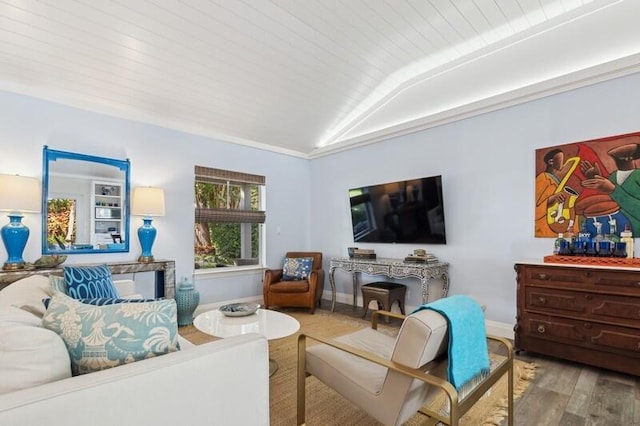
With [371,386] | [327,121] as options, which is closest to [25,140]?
[327,121]

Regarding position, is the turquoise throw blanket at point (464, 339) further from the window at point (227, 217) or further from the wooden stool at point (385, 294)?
the window at point (227, 217)

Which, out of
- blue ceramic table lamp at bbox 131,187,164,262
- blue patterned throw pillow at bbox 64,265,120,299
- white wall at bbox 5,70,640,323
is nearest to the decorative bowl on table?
blue patterned throw pillow at bbox 64,265,120,299

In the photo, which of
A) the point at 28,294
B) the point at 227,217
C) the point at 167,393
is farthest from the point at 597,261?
the point at 227,217

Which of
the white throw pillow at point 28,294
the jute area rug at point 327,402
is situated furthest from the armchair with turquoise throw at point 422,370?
the white throw pillow at point 28,294

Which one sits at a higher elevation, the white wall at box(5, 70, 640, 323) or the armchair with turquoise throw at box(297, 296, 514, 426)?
the white wall at box(5, 70, 640, 323)

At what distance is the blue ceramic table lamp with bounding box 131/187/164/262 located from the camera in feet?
12.8

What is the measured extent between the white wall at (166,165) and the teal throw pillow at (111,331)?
297 cm

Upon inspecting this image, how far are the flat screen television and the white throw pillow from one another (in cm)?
367

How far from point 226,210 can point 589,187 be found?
434 cm

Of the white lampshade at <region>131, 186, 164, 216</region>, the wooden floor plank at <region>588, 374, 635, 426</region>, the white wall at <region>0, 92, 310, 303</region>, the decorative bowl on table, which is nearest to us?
the wooden floor plank at <region>588, 374, 635, 426</region>

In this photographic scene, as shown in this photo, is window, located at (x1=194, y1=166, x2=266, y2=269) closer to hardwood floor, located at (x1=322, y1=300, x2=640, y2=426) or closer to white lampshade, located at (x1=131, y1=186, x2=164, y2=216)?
white lampshade, located at (x1=131, y1=186, x2=164, y2=216)

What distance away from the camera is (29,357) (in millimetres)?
1021

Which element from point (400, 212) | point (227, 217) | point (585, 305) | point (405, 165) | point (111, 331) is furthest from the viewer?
point (227, 217)

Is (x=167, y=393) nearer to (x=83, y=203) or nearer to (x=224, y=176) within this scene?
(x=83, y=203)
